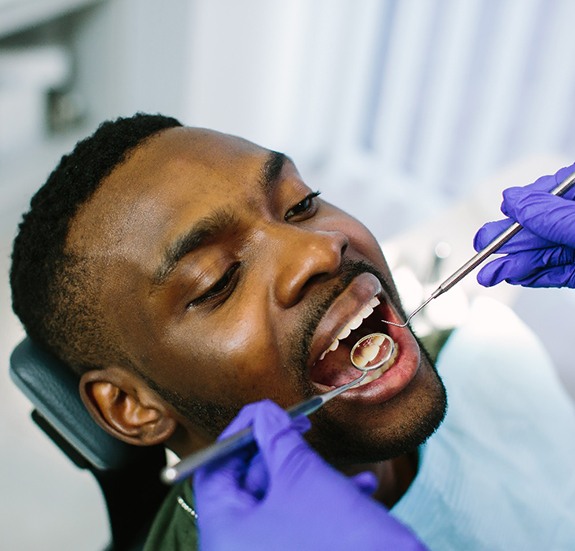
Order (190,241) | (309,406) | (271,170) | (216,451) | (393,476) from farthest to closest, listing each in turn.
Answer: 1. (393,476)
2. (271,170)
3. (190,241)
4. (309,406)
5. (216,451)

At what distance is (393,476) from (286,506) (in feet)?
2.19

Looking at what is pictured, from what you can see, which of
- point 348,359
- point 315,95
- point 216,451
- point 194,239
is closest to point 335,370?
point 348,359

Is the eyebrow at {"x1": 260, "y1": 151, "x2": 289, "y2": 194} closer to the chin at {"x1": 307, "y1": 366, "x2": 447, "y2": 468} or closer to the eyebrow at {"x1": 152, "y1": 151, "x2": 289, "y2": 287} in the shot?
the eyebrow at {"x1": 152, "y1": 151, "x2": 289, "y2": 287}

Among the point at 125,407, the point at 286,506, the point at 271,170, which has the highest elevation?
the point at 271,170

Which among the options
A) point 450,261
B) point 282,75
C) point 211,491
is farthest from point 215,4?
point 211,491

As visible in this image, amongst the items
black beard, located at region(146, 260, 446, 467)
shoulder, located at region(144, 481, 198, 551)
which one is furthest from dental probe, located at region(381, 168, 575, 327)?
shoulder, located at region(144, 481, 198, 551)

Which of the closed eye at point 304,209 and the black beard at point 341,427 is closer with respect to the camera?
the black beard at point 341,427

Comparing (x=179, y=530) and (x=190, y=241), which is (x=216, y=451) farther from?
(x=179, y=530)

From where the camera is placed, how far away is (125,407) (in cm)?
122

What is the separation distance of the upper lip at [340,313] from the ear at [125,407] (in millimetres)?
306

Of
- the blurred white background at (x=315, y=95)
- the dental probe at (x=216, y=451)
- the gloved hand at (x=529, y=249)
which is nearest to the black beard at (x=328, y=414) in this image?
the dental probe at (x=216, y=451)

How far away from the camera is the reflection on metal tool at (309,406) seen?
74 cm

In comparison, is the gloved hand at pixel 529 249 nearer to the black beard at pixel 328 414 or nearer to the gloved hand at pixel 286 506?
the black beard at pixel 328 414

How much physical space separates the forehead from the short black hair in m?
0.03
